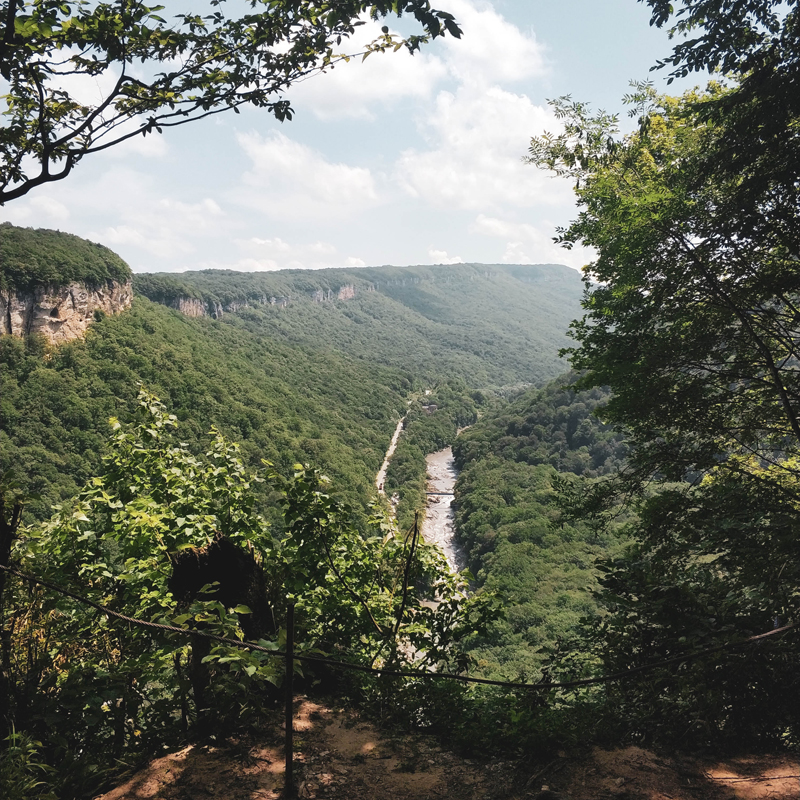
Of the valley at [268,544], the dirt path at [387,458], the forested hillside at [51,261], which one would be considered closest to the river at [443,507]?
the valley at [268,544]

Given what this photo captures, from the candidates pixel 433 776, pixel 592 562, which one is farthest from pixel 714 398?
pixel 433 776

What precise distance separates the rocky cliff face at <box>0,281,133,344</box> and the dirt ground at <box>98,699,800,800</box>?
60.5 m

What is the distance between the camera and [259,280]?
181 m

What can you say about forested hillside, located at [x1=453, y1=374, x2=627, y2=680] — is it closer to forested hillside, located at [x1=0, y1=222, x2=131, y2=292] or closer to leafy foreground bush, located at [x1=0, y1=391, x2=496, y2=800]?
leafy foreground bush, located at [x1=0, y1=391, x2=496, y2=800]

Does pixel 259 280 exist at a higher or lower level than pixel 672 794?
higher

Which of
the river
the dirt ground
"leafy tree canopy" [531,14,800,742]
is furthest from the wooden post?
the river

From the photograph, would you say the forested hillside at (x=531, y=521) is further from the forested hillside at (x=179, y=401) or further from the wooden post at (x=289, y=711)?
the forested hillside at (x=179, y=401)

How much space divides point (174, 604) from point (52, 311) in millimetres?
63239

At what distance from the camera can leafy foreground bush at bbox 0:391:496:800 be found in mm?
3139

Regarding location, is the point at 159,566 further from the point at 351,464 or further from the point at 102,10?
the point at 351,464

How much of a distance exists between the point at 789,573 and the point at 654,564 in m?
1.17

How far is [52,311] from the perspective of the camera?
5375cm

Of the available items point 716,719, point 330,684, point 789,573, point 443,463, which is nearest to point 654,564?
point 789,573

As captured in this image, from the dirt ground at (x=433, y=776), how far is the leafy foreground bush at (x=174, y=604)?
11.9 inches
